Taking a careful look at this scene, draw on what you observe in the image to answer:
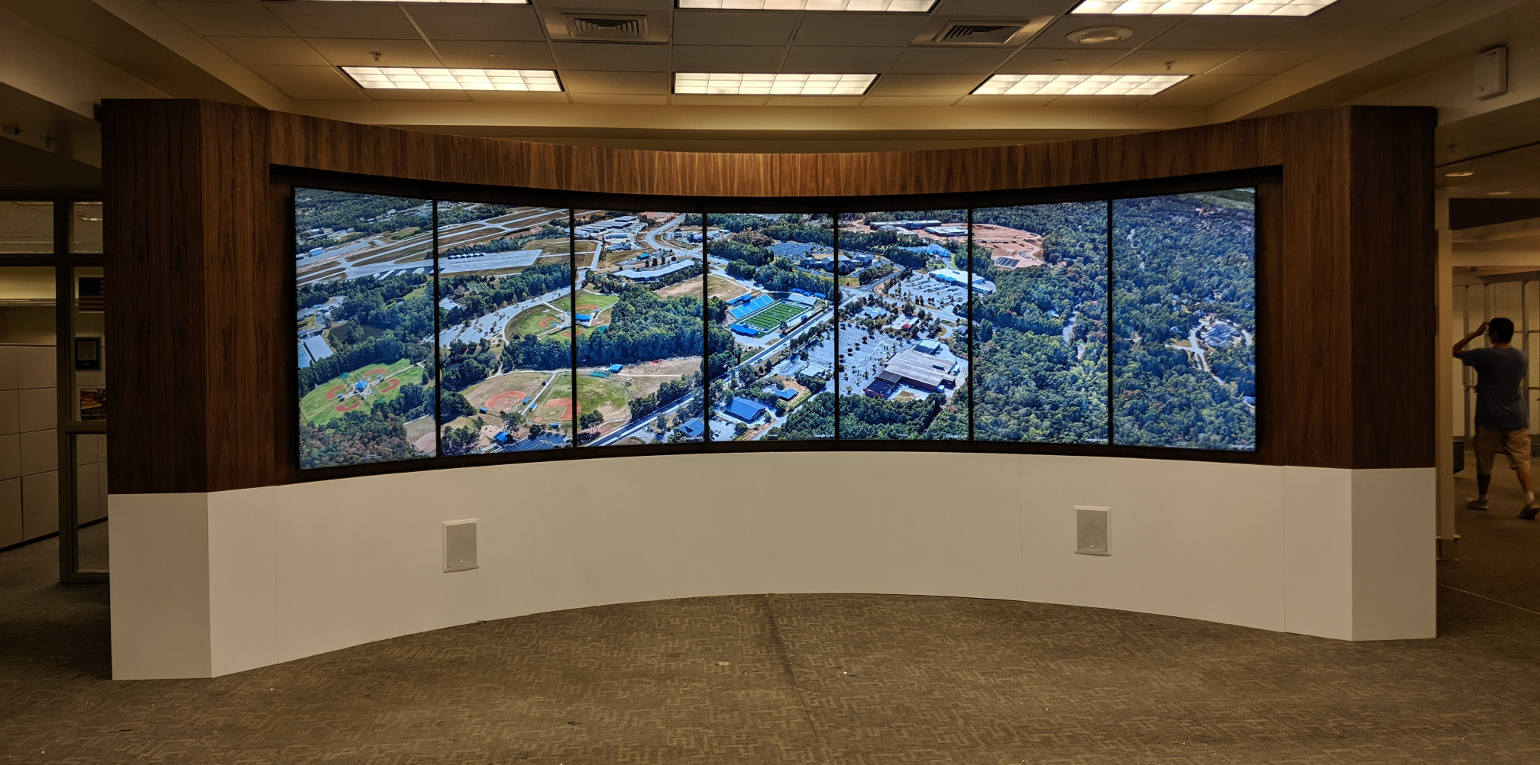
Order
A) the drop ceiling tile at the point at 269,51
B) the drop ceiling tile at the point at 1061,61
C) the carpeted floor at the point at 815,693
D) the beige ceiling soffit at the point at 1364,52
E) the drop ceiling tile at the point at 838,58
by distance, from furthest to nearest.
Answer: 1. the drop ceiling tile at the point at 1061,61
2. the drop ceiling tile at the point at 838,58
3. the drop ceiling tile at the point at 269,51
4. the beige ceiling soffit at the point at 1364,52
5. the carpeted floor at the point at 815,693

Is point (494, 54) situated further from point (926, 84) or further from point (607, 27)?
point (926, 84)

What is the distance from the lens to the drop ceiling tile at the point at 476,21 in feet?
17.6

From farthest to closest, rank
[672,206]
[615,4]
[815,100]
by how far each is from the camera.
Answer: [815,100] < [672,206] < [615,4]

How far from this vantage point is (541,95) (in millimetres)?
7258

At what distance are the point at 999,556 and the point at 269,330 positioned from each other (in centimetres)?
465

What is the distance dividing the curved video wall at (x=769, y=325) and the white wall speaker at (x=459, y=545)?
1.44 ft

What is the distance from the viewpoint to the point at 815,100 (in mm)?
7430

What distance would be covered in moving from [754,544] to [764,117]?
342 centimetres

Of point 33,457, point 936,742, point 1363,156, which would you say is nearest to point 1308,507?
point 1363,156

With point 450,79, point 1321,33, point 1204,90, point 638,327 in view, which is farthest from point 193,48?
point 1204,90

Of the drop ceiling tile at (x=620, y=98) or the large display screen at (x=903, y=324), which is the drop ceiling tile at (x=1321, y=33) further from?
the drop ceiling tile at (x=620, y=98)

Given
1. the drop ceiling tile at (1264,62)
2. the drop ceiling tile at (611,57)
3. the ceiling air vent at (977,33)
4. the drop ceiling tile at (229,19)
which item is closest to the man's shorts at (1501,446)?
the drop ceiling tile at (1264,62)

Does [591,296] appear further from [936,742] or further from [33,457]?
[33,457]

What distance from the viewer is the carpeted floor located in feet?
13.0
